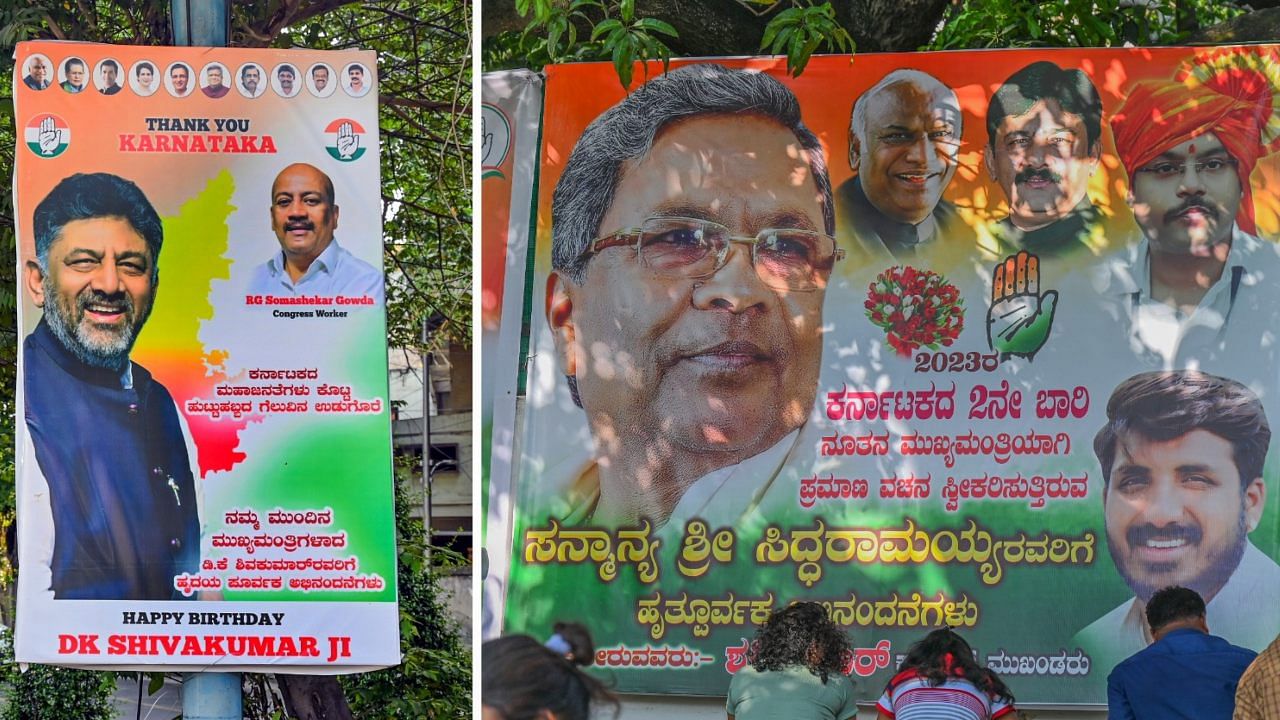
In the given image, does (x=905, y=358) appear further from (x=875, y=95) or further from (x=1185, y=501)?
(x=1185, y=501)

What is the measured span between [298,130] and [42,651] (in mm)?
1680

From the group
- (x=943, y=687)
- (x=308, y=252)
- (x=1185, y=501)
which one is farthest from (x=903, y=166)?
(x=308, y=252)

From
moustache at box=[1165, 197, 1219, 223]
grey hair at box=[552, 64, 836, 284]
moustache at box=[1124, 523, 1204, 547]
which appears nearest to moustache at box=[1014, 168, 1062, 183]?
moustache at box=[1165, 197, 1219, 223]

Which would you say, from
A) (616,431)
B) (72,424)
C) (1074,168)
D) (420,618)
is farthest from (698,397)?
(420,618)

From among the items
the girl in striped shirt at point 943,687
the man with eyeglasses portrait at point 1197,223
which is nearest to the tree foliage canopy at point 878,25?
the man with eyeglasses portrait at point 1197,223

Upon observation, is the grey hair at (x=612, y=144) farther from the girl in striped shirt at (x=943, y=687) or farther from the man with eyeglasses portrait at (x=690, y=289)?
the girl in striped shirt at (x=943, y=687)

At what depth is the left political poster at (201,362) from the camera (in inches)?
148

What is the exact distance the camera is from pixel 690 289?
4180mm

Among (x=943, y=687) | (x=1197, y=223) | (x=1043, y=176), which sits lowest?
(x=943, y=687)

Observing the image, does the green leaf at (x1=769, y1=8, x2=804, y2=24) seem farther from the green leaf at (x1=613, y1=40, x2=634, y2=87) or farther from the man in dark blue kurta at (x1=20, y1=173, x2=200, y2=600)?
the man in dark blue kurta at (x1=20, y1=173, x2=200, y2=600)

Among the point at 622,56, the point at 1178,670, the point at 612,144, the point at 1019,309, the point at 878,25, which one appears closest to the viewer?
the point at 622,56

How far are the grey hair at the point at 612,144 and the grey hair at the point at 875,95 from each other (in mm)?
387

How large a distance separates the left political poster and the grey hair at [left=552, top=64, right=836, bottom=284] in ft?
2.12

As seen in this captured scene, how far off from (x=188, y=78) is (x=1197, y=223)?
3.12 metres
